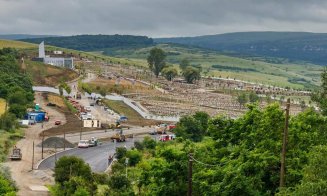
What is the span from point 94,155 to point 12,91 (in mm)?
34002

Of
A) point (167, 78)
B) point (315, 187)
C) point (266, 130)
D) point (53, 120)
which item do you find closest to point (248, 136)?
point (266, 130)

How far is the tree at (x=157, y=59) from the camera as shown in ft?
606

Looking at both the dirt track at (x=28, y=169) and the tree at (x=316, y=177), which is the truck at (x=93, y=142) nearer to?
the dirt track at (x=28, y=169)

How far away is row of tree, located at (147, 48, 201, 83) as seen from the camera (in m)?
179

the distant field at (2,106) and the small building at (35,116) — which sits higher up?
the distant field at (2,106)

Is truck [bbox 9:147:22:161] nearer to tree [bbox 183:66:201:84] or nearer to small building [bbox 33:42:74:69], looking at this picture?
small building [bbox 33:42:74:69]

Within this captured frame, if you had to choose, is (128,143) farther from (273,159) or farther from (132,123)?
(273,159)

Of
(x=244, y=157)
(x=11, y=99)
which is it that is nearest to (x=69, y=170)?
(x=244, y=157)

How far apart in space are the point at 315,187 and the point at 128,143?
5987cm

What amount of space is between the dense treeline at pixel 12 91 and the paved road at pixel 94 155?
1328 cm

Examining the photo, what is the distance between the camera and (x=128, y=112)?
376ft

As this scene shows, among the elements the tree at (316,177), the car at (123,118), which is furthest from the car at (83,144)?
the tree at (316,177)

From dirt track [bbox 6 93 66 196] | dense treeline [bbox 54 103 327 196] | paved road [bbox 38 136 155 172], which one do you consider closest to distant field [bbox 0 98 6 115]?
dirt track [bbox 6 93 66 196]

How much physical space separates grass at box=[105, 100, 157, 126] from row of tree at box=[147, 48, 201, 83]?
58278 mm
